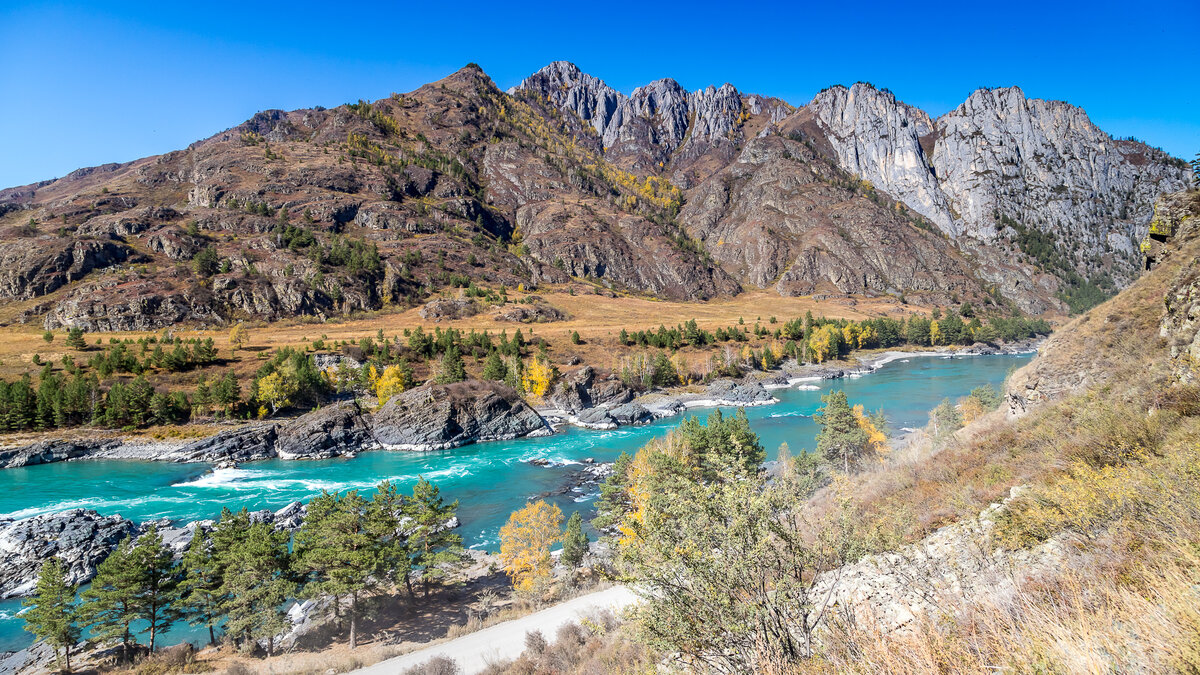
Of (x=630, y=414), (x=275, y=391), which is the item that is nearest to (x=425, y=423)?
(x=275, y=391)

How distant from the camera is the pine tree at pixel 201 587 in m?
20.1

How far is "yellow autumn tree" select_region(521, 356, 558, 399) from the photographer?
2835 inches

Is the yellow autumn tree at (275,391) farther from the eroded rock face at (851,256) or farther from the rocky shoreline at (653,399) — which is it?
Answer: the eroded rock face at (851,256)

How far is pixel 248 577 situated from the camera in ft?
65.6

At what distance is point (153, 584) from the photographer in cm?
1959

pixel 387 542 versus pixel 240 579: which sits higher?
pixel 387 542

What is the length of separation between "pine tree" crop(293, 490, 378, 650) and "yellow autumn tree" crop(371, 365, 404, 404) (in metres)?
43.2

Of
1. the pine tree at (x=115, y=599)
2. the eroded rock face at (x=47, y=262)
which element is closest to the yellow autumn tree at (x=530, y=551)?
the pine tree at (x=115, y=599)

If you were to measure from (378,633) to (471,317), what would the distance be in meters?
94.9

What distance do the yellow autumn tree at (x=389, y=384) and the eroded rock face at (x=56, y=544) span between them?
3327 cm

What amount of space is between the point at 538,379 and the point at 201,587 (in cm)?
5307

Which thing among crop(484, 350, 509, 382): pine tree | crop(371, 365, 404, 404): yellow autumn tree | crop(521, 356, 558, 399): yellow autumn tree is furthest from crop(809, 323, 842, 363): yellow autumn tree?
crop(371, 365, 404, 404): yellow autumn tree

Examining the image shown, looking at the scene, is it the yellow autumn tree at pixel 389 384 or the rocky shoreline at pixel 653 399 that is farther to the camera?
the yellow autumn tree at pixel 389 384

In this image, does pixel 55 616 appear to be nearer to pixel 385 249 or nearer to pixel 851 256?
pixel 385 249
